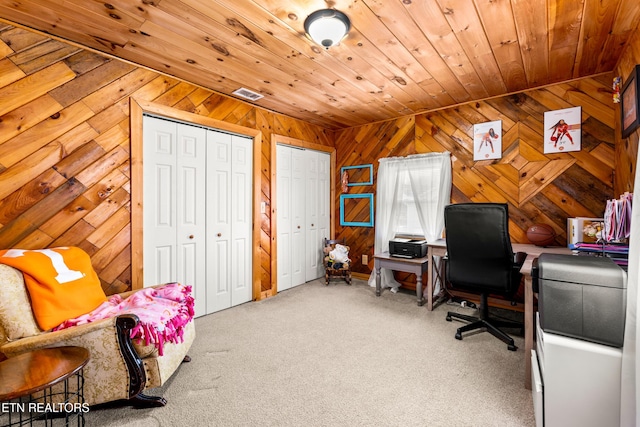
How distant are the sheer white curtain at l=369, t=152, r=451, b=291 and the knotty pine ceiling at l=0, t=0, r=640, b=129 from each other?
0.95 meters

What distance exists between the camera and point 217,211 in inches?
129

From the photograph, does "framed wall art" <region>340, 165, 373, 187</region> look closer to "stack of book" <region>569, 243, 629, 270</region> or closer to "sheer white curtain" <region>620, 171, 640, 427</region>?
"stack of book" <region>569, 243, 629, 270</region>

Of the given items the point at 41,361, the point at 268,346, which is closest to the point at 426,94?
the point at 268,346

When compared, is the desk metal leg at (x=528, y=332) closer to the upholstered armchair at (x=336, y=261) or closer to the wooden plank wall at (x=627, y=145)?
the wooden plank wall at (x=627, y=145)

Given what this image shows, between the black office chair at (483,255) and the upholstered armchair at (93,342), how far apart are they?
2425 millimetres

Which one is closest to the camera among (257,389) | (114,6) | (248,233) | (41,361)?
(41,361)

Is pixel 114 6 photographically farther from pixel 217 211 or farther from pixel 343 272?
pixel 343 272

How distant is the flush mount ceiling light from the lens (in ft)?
6.13

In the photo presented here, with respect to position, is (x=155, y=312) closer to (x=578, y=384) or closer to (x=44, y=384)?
(x=44, y=384)

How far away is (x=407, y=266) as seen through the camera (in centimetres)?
356

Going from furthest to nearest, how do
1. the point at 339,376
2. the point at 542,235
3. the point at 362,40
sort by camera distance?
the point at 542,235 → the point at 362,40 → the point at 339,376

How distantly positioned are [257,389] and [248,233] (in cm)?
200

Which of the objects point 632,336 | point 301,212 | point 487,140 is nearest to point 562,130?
point 487,140

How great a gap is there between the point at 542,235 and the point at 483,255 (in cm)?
101
